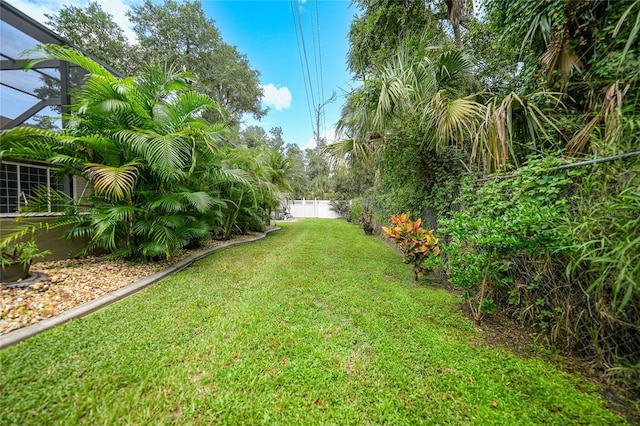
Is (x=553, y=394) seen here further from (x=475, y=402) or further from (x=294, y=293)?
(x=294, y=293)

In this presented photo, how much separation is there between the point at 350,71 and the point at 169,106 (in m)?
6.05

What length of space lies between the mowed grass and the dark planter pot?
1344 millimetres

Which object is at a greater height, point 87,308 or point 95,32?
point 95,32

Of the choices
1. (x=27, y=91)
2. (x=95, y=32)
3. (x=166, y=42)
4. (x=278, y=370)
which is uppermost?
(x=166, y=42)

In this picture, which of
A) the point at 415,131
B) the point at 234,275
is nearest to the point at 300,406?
the point at 234,275

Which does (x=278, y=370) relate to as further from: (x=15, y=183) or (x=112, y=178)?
(x=15, y=183)

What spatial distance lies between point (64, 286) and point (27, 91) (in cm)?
581

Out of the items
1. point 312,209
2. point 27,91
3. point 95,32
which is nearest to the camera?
point 27,91

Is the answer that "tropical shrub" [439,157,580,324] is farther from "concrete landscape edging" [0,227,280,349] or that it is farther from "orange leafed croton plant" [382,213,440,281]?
"concrete landscape edging" [0,227,280,349]

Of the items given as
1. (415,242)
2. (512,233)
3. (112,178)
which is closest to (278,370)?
(512,233)

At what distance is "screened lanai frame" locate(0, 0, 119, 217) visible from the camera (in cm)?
369

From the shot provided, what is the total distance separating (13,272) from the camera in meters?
2.56

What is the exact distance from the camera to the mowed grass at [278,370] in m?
1.28

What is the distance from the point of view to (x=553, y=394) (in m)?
1.43
